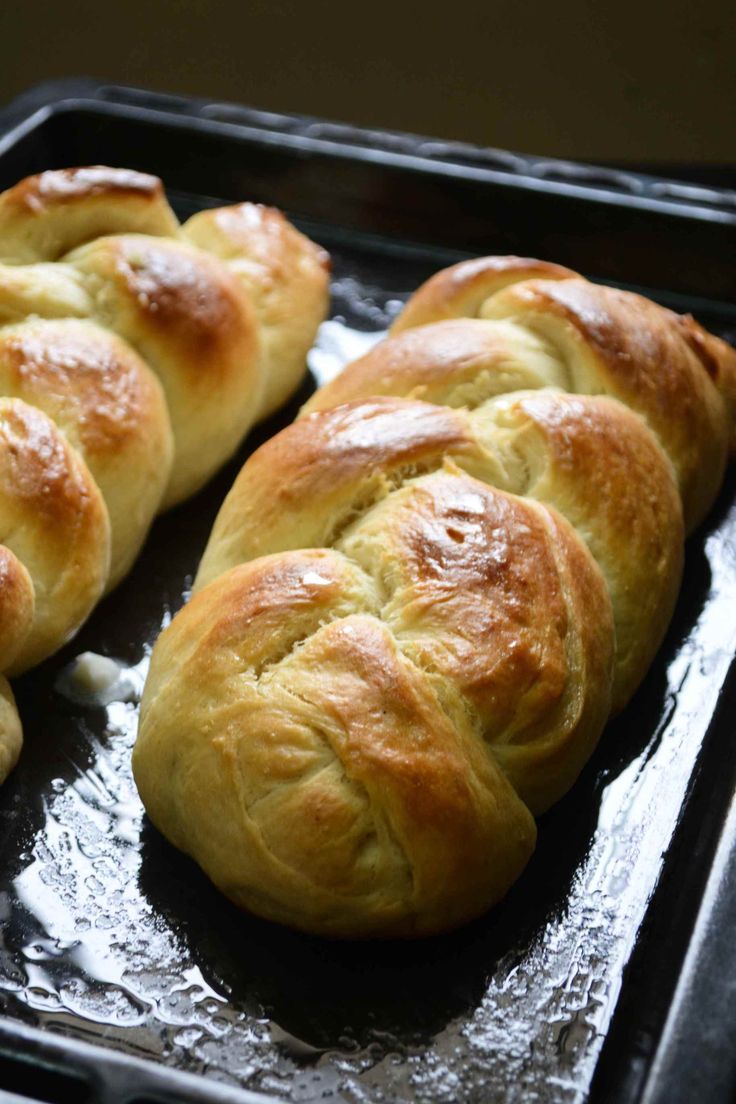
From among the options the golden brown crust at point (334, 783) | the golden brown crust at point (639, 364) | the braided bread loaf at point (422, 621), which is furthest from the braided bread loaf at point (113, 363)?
the golden brown crust at point (639, 364)

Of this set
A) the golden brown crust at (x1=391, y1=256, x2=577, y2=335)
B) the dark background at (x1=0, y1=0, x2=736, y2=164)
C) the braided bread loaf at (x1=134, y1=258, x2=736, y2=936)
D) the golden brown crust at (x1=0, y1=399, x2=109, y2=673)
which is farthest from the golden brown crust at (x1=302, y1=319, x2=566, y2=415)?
the dark background at (x1=0, y1=0, x2=736, y2=164)

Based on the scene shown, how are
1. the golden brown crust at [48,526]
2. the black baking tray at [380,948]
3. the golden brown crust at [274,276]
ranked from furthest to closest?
the golden brown crust at [274,276] → the golden brown crust at [48,526] → the black baking tray at [380,948]

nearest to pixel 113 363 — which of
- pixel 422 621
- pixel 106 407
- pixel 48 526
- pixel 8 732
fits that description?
pixel 106 407

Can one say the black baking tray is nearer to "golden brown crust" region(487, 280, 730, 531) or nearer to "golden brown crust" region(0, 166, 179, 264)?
"golden brown crust" region(487, 280, 730, 531)

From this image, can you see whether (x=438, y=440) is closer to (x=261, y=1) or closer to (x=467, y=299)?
(x=467, y=299)

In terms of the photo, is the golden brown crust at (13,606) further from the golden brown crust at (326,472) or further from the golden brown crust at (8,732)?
the golden brown crust at (326,472)

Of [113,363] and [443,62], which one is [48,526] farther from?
[443,62]
